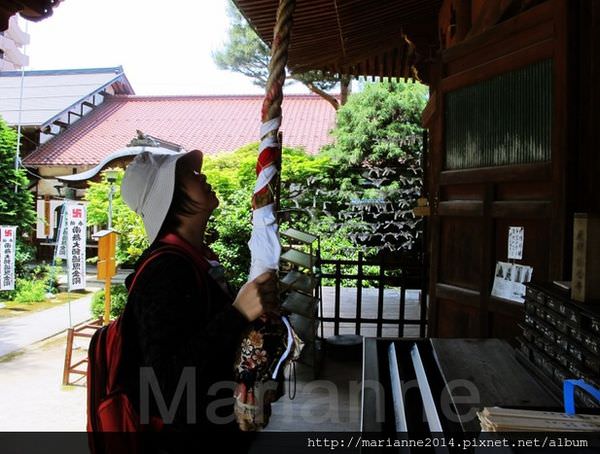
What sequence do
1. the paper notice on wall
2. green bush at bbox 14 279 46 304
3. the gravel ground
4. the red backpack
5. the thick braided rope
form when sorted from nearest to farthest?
the thick braided rope → the red backpack → the paper notice on wall → the gravel ground → green bush at bbox 14 279 46 304

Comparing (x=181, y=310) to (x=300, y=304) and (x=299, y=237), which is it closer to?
(x=300, y=304)

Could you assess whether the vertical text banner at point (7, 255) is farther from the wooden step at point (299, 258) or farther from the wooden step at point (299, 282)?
the wooden step at point (299, 282)

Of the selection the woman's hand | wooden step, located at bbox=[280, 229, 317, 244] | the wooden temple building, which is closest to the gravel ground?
wooden step, located at bbox=[280, 229, 317, 244]

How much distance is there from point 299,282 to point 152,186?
4058 mm

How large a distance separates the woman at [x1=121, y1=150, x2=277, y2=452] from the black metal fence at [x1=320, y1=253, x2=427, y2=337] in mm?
4080

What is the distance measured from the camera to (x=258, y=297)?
4.27 feet

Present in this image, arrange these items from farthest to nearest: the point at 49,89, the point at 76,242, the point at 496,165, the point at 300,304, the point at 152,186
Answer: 1. the point at 49,89
2. the point at 76,242
3. the point at 300,304
4. the point at 496,165
5. the point at 152,186

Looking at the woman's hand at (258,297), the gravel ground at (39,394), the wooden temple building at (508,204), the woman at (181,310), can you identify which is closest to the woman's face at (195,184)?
the woman at (181,310)

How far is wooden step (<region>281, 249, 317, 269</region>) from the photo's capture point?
5.48 metres

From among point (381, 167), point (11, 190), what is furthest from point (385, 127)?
point (11, 190)

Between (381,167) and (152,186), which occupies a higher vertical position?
(381,167)

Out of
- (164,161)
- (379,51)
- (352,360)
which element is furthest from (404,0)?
(164,161)

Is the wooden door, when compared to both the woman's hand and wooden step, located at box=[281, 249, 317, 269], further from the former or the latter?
wooden step, located at box=[281, 249, 317, 269]

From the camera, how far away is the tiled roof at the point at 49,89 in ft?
60.2
